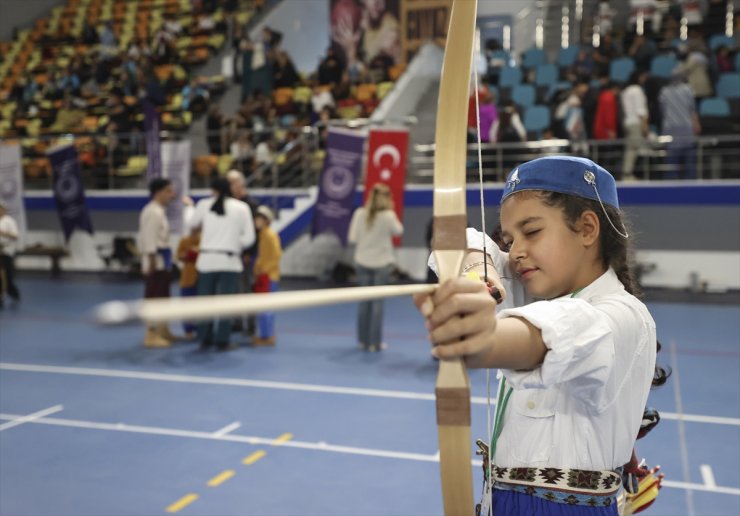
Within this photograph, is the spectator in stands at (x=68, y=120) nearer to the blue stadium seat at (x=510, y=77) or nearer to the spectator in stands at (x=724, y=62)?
the blue stadium seat at (x=510, y=77)

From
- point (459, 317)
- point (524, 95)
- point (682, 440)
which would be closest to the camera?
point (459, 317)

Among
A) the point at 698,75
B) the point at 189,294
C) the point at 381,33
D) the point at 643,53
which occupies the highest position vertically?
the point at 381,33

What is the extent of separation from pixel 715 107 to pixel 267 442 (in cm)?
961

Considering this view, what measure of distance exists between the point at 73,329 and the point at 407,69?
961 centimetres

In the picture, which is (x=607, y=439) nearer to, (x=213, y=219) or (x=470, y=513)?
(x=470, y=513)

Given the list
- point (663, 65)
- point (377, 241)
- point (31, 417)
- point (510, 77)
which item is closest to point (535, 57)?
point (510, 77)

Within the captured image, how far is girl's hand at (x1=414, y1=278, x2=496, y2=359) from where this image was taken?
3.34ft

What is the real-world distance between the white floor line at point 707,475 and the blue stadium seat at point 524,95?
9.70m

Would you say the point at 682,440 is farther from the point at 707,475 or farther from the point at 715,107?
the point at 715,107

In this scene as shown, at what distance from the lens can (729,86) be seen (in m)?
11.9

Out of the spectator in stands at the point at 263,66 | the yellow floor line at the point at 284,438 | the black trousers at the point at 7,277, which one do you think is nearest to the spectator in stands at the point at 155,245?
the yellow floor line at the point at 284,438

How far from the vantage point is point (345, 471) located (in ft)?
13.9

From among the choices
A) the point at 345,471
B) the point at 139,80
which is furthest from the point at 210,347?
the point at 139,80

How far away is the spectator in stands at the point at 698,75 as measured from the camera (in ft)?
38.9
